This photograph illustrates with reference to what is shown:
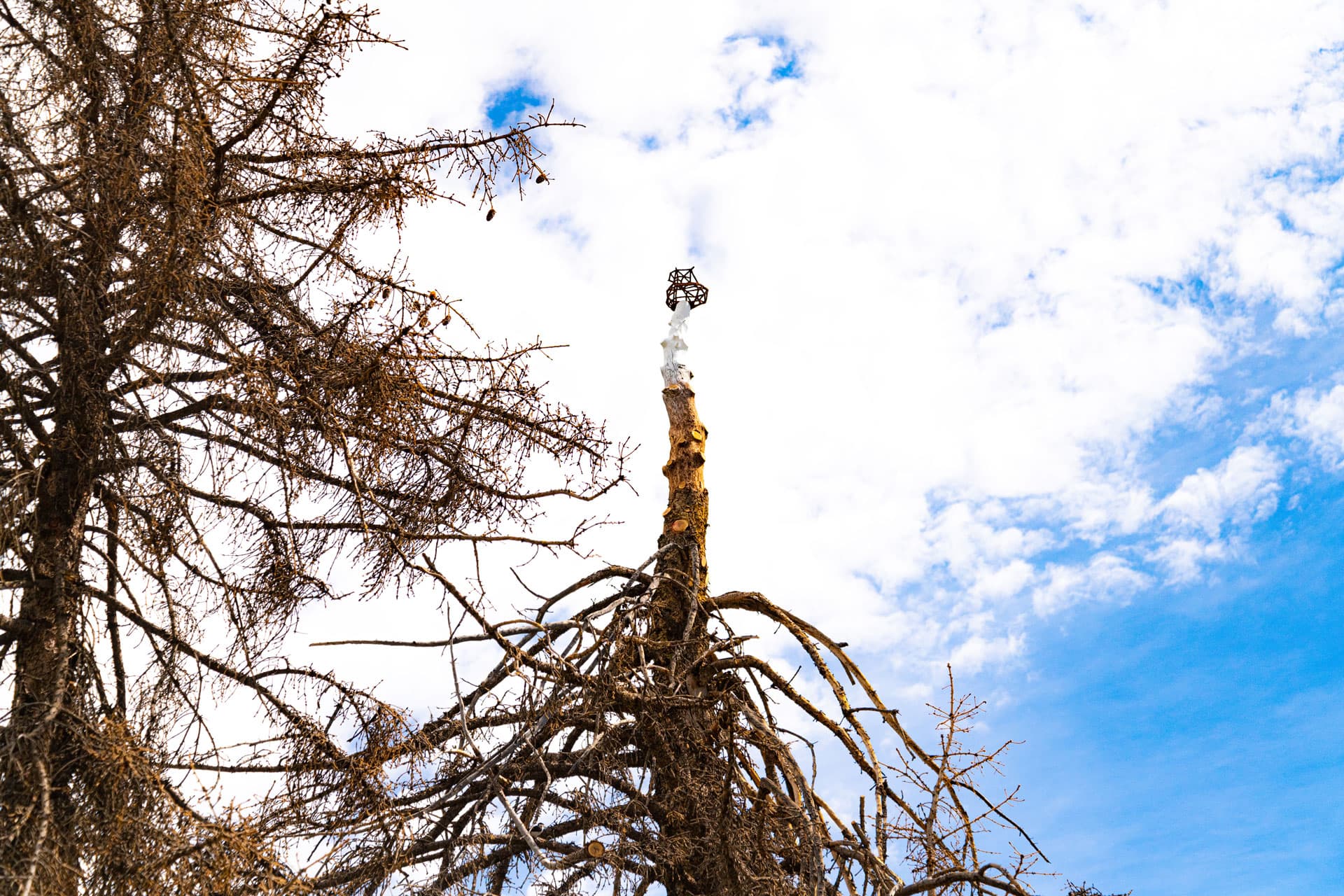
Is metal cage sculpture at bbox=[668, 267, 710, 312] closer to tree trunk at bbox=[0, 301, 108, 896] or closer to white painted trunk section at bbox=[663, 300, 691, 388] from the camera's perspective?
white painted trunk section at bbox=[663, 300, 691, 388]

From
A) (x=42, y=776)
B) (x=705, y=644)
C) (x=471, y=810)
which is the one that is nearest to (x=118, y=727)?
(x=42, y=776)

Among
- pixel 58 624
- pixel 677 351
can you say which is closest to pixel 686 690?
pixel 677 351

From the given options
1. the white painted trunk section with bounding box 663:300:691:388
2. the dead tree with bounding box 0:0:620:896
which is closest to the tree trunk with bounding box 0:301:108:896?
the dead tree with bounding box 0:0:620:896

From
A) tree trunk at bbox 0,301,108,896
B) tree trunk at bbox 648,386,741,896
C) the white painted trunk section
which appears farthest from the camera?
the white painted trunk section

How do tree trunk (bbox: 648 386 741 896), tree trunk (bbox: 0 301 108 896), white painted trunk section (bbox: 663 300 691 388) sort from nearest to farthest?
tree trunk (bbox: 0 301 108 896)
tree trunk (bbox: 648 386 741 896)
white painted trunk section (bbox: 663 300 691 388)

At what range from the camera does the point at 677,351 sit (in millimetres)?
8555

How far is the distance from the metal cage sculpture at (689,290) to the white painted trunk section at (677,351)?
0.04 m

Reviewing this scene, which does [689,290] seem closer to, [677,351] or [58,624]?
[677,351]

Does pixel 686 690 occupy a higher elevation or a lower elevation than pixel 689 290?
lower

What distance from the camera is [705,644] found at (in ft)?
24.9

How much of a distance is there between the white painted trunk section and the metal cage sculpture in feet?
0.12

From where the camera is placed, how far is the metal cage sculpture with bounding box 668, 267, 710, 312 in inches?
343

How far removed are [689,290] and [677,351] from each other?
1.63 ft

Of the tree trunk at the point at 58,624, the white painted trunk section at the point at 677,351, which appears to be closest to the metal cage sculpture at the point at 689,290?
the white painted trunk section at the point at 677,351
